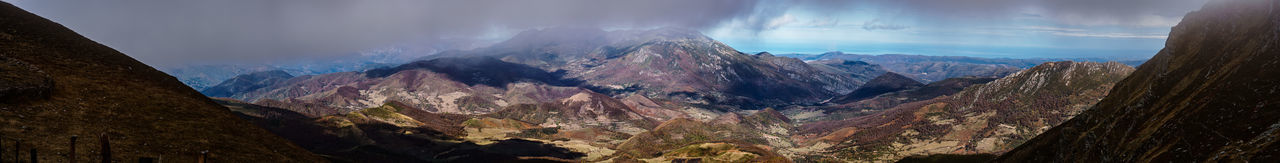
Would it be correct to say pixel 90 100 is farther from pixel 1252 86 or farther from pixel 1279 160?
pixel 1252 86

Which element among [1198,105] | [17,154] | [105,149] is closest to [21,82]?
[17,154]

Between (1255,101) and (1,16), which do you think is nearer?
(1,16)

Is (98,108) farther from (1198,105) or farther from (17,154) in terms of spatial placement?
(1198,105)

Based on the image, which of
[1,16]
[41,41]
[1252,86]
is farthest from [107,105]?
[1252,86]

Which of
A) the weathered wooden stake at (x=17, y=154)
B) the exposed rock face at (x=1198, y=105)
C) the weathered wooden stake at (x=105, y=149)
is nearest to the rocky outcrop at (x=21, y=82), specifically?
the weathered wooden stake at (x=17, y=154)

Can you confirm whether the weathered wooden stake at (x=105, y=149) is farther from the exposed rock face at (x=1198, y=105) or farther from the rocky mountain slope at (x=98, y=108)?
the exposed rock face at (x=1198, y=105)

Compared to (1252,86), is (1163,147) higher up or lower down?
lower down

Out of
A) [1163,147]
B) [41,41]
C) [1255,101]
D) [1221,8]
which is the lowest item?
[1163,147]
